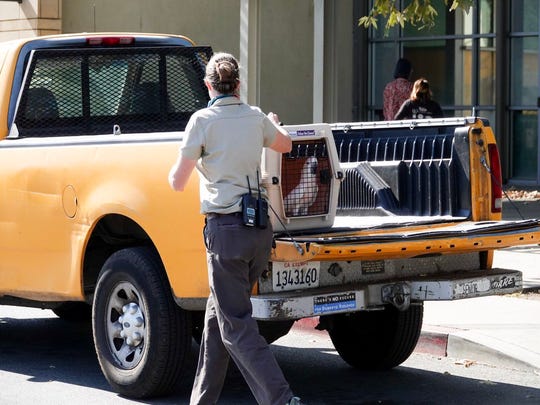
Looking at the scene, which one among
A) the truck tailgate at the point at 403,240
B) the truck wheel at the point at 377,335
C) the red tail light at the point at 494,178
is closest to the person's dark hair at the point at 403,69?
the truck wheel at the point at 377,335

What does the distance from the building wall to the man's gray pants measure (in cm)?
1844

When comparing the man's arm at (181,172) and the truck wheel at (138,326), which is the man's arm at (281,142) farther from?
the truck wheel at (138,326)

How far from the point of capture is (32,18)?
2417cm

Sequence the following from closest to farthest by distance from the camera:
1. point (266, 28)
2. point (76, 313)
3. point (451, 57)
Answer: point (76, 313) → point (451, 57) → point (266, 28)

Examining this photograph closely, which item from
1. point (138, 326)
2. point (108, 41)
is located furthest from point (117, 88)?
point (138, 326)

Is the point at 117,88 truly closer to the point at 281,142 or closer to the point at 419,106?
the point at 281,142

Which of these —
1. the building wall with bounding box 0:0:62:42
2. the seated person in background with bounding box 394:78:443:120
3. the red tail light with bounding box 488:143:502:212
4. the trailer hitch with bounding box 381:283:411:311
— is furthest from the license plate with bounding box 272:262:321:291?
the building wall with bounding box 0:0:62:42

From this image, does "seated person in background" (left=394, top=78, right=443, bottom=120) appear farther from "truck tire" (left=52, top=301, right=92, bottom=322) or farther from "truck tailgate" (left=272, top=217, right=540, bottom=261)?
"truck tailgate" (left=272, top=217, right=540, bottom=261)

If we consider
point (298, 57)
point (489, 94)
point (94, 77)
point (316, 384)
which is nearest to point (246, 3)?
point (298, 57)

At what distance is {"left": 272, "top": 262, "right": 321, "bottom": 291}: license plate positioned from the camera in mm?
6730

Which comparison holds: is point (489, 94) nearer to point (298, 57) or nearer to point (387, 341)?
point (298, 57)

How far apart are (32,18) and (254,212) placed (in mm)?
18752

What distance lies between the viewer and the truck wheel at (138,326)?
7109 millimetres

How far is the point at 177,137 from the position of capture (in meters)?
7.11
